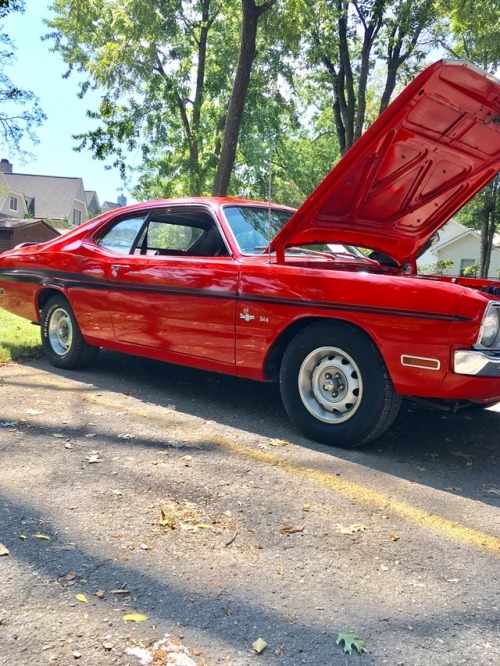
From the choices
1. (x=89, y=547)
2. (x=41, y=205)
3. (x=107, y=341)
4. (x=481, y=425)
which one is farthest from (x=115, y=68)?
(x=41, y=205)

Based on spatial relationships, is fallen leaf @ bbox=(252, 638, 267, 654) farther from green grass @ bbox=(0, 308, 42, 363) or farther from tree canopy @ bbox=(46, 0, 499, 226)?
tree canopy @ bbox=(46, 0, 499, 226)

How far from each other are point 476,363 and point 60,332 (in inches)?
162

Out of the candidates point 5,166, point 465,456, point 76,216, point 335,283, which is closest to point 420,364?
Result: point 335,283

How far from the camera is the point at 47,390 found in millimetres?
Result: 4992

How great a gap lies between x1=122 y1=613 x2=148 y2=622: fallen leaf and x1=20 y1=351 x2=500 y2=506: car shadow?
1.87m

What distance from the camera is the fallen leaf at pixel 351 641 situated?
1.88 metres

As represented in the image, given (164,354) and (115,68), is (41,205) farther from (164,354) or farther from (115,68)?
(164,354)

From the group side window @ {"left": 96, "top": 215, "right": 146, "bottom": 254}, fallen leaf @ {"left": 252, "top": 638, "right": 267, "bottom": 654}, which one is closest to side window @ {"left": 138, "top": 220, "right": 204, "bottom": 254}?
side window @ {"left": 96, "top": 215, "right": 146, "bottom": 254}

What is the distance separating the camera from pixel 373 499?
10.0 feet

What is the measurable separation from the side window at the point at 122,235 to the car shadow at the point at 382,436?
49.3 inches

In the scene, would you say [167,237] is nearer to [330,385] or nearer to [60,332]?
[60,332]

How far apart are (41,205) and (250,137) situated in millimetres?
39488

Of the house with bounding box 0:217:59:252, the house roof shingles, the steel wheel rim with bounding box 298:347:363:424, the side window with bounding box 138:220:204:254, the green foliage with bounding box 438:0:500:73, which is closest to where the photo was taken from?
the steel wheel rim with bounding box 298:347:363:424

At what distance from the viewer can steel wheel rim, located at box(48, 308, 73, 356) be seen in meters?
5.77
